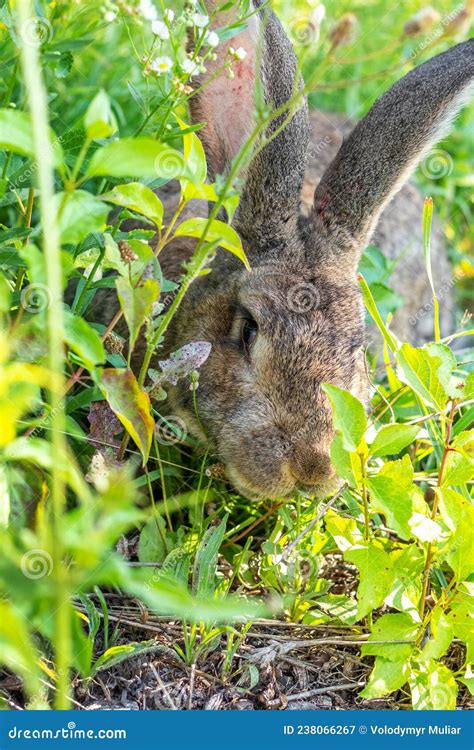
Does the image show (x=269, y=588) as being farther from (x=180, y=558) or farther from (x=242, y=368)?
(x=242, y=368)

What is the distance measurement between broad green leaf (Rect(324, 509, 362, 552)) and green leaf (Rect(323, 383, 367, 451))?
1.88ft

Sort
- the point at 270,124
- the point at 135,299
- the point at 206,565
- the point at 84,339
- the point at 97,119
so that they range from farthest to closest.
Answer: the point at 270,124 → the point at 206,565 → the point at 135,299 → the point at 84,339 → the point at 97,119

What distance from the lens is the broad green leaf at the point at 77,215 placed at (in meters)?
2.28

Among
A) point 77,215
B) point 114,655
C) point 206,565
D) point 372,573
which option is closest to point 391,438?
point 372,573

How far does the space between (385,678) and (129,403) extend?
1325 mm

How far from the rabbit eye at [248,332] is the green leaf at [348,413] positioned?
0.77m

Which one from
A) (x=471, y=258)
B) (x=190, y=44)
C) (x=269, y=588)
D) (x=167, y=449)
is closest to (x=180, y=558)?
(x=269, y=588)

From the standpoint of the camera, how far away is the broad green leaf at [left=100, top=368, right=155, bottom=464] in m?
2.76

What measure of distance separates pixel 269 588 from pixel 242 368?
2.87 feet

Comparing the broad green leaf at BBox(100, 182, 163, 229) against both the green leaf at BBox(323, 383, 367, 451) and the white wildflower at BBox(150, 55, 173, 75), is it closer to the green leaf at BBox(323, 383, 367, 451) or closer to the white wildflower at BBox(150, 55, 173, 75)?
the white wildflower at BBox(150, 55, 173, 75)

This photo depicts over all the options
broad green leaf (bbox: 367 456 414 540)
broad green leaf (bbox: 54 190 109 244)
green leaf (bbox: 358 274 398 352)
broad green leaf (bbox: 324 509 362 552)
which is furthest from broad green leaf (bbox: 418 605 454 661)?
broad green leaf (bbox: 54 190 109 244)

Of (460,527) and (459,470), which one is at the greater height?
(459,470)

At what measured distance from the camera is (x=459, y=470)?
3.26m

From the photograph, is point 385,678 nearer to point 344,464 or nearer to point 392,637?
point 392,637
